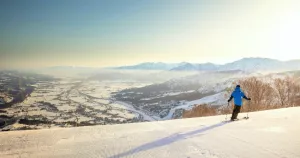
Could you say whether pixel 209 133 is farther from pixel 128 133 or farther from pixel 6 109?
pixel 6 109

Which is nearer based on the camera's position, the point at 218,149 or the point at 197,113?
the point at 218,149

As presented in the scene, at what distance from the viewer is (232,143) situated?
5785 mm

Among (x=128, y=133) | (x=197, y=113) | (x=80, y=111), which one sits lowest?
(x=80, y=111)

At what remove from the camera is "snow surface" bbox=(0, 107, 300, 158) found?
197 inches

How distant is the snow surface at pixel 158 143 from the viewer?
197 inches

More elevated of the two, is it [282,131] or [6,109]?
[282,131]

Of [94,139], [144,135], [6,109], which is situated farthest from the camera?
[6,109]

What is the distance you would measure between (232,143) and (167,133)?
2.26 metres

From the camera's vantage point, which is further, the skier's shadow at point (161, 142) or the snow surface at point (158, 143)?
the skier's shadow at point (161, 142)

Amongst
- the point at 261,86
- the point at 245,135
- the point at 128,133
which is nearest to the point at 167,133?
the point at 128,133

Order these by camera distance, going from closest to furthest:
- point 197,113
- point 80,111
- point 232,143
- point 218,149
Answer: point 218,149, point 232,143, point 197,113, point 80,111

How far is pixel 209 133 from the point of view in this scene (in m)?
7.11

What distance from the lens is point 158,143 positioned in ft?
19.4

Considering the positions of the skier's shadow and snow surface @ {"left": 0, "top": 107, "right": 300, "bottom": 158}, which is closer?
snow surface @ {"left": 0, "top": 107, "right": 300, "bottom": 158}
